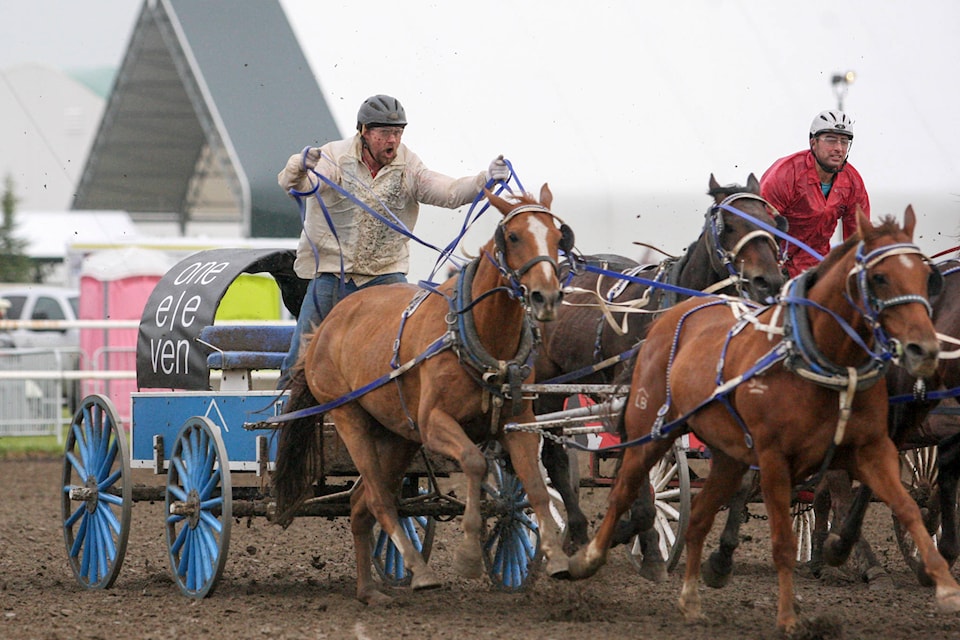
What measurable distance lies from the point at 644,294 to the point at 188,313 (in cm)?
245

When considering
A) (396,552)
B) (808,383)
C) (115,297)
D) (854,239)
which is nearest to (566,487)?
(396,552)

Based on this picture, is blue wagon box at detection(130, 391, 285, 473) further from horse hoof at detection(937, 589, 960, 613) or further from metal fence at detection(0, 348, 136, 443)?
metal fence at detection(0, 348, 136, 443)

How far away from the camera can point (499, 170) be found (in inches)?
246

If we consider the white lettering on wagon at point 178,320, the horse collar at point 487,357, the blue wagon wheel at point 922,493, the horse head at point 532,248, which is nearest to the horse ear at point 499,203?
the horse head at point 532,248

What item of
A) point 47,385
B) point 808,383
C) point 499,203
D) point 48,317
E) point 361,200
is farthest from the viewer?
point 48,317

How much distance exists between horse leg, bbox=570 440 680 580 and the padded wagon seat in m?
2.14

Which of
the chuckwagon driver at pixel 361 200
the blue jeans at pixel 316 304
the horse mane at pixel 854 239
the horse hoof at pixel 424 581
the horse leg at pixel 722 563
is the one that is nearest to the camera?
the horse mane at pixel 854 239

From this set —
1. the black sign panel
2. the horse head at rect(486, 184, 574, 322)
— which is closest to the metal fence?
the black sign panel

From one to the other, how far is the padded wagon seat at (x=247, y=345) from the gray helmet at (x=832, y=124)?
9.76 feet

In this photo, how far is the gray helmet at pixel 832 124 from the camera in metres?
7.17

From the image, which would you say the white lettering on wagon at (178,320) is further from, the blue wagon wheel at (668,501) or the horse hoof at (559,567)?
the horse hoof at (559,567)

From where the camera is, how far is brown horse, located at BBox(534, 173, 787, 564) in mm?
6305

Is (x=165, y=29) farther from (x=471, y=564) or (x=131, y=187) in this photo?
(x=471, y=564)

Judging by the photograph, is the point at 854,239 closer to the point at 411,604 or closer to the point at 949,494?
the point at 949,494
